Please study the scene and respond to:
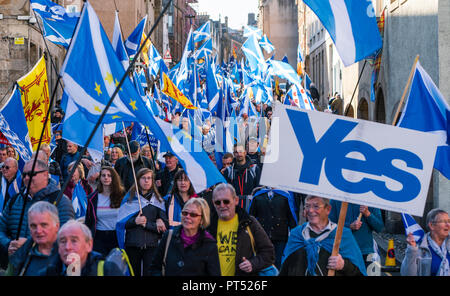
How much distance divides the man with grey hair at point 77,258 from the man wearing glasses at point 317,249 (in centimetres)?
152

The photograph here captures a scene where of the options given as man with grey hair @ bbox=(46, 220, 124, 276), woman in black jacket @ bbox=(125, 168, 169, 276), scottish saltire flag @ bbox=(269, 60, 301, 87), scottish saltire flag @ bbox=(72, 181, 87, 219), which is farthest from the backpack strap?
scottish saltire flag @ bbox=(269, 60, 301, 87)

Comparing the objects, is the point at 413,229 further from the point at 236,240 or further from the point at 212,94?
the point at 212,94

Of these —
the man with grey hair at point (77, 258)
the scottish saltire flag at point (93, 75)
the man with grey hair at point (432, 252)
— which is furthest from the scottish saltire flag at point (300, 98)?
the man with grey hair at point (77, 258)

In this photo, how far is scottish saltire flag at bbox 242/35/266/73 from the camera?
85.7 ft

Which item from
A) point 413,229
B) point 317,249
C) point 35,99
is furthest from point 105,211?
point 35,99

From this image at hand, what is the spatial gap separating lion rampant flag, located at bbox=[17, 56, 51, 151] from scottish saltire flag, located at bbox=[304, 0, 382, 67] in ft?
14.4

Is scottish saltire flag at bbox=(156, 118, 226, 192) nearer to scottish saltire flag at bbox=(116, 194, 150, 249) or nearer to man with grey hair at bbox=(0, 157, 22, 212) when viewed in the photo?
scottish saltire flag at bbox=(116, 194, 150, 249)

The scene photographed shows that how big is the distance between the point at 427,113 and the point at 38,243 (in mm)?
4142

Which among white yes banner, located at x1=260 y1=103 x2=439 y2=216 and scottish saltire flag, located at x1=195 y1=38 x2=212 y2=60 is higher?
Answer: scottish saltire flag, located at x1=195 y1=38 x2=212 y2=60

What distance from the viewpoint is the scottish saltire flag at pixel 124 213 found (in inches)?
A: 301

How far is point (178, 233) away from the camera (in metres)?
5.54

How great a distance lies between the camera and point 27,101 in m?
10.7

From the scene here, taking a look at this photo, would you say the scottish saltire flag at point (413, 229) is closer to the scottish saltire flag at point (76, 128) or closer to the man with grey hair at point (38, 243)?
the man with grey hair at point (38, 243)

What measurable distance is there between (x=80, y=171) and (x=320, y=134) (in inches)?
201
